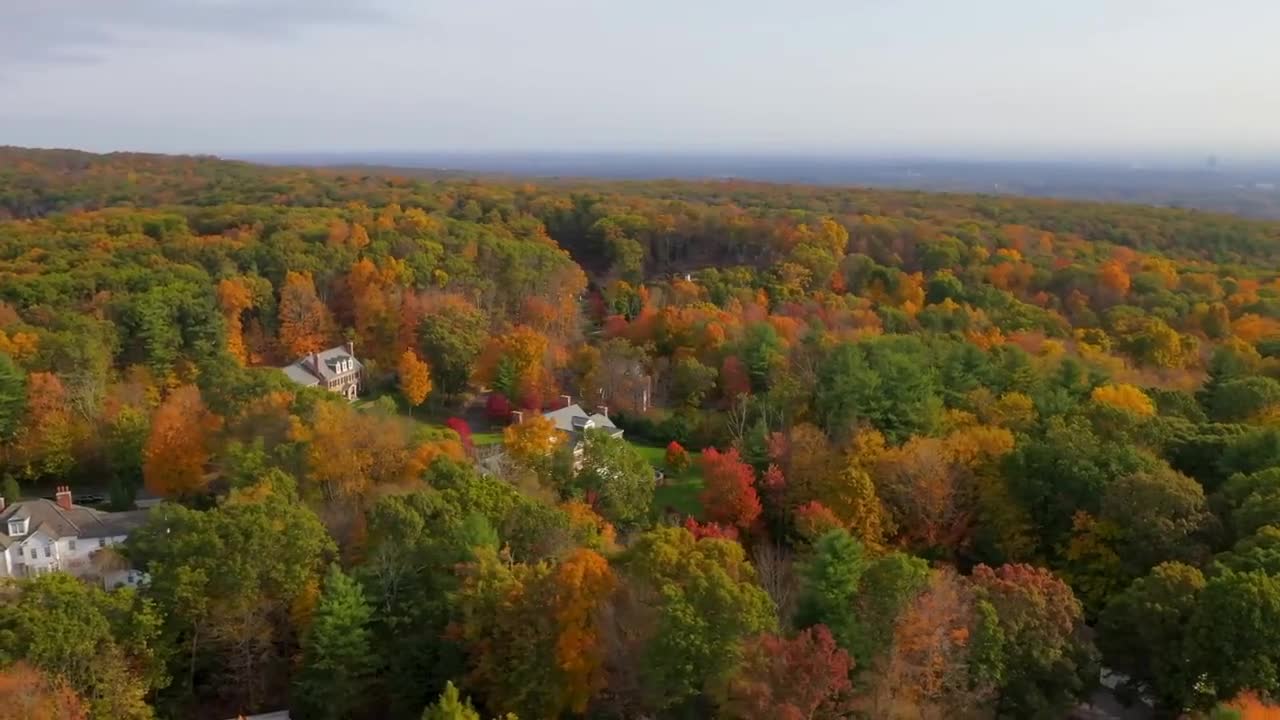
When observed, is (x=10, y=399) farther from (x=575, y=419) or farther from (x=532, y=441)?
(x=575, y=419)

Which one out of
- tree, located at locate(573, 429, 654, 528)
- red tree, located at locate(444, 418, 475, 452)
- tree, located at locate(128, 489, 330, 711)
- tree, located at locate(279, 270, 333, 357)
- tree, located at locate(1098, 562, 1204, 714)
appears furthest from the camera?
tree, located at locate(279, 270, 333, 357)

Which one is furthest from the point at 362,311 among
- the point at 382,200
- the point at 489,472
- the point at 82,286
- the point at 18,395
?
the point at 382,200

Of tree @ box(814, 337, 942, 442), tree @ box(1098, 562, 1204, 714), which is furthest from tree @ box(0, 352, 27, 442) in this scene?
tree @ box(1098, 562, 1204, 714)

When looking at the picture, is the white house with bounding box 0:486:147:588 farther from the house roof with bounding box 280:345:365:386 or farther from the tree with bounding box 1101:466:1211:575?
the tree with bounding box 1101:466:1211:575

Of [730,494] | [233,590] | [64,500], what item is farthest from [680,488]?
[64,500]

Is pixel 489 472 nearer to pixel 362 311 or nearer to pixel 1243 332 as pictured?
pixel 362 311
